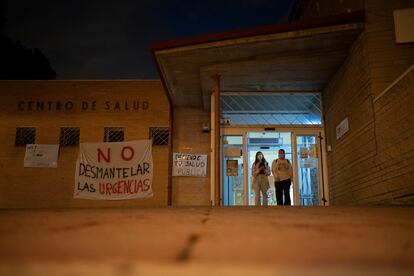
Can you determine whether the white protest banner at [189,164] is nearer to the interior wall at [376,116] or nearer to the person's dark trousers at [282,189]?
the person's dark trousers at [282,189]

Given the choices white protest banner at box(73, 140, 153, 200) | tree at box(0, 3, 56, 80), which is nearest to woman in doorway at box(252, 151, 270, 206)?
white protest banner at box(73, 140, 153, 200)

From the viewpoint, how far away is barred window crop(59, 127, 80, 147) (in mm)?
11789

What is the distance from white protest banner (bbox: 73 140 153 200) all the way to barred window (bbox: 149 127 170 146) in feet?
2.68

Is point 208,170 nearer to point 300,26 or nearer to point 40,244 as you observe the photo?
point 300,26

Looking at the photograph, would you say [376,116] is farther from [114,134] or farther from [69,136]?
[69,136]

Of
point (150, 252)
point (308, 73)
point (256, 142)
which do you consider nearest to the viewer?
point (150, 252)

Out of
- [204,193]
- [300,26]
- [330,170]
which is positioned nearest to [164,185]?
[204,193]

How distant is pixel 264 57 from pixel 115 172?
4.99 meters

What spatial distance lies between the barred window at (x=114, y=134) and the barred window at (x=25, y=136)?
2195 millimetres

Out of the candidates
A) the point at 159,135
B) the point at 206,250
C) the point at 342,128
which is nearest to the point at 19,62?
the point at 159,135

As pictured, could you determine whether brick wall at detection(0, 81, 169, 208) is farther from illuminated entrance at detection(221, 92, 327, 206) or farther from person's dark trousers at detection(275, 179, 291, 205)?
person's dark trousers at detection(275, 179, 291, 205)

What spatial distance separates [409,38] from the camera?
6996mm

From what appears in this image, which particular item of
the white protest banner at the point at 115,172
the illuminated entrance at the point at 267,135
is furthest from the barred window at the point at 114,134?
the illuminated entrance at the point at 267,135

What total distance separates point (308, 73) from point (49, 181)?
7.85m
